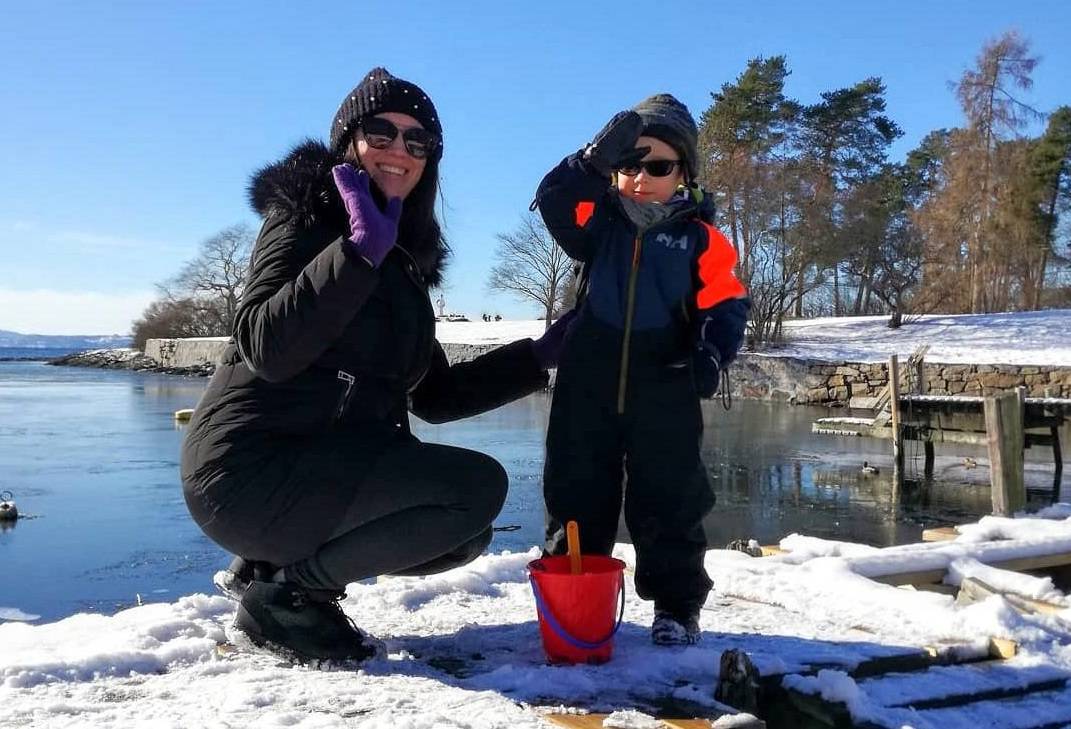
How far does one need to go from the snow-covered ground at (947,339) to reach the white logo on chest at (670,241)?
68.8ft

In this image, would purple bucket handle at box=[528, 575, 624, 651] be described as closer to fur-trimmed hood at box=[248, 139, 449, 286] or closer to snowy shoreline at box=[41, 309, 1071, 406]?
fur-trimmed hood at box=[248, 139, 449, 286]

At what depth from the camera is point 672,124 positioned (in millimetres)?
2650

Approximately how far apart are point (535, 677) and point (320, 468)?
673 mm

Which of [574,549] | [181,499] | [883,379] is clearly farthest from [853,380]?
[574,549]

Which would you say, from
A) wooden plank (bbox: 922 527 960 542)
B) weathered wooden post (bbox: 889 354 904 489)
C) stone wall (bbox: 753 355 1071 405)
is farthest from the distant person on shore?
stone wall (bbox: 753 355 1071 405)

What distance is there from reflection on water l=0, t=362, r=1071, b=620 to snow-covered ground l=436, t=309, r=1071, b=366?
20.6 feet

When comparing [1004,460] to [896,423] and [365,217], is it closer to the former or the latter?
[896,423]

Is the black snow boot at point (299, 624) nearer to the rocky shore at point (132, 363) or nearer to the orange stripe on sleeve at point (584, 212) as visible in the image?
the orange stripe on sleeve at point (584, 212)

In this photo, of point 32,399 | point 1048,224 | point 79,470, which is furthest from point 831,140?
point 79,470

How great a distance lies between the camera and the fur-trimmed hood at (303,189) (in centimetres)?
229

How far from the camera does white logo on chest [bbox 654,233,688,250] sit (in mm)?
2613

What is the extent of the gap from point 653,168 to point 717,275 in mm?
358

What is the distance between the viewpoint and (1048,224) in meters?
32.1

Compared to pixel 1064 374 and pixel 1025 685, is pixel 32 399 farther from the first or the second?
pixel 1025 685
